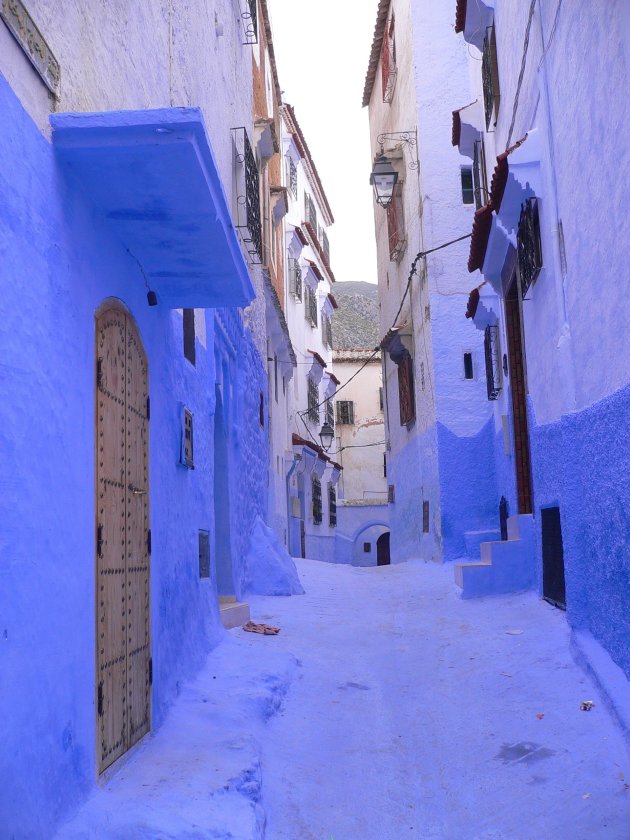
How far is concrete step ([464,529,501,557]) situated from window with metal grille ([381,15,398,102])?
10054mm

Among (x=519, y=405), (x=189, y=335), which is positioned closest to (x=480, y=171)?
(x=519, y=405)

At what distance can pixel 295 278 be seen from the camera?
25.0 m

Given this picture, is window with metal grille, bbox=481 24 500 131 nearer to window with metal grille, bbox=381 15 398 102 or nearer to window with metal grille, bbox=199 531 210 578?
window with metal grille, bbox=199 531 210 578

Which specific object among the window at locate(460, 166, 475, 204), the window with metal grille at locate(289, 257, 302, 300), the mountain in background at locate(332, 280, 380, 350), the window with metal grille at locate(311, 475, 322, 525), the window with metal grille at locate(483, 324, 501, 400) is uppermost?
the mountain in background at locate(332, 280, 380, 350)

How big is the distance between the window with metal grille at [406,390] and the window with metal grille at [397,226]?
7.31 ft

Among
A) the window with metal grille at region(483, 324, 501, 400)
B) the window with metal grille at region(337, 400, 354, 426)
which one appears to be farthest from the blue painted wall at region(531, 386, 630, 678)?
the window with metal grille at region(337, 400, 354, 426)

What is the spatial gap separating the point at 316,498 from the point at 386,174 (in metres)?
13.8

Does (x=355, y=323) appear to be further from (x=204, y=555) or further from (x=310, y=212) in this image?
(x=204, y=555)

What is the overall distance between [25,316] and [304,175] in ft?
86.6

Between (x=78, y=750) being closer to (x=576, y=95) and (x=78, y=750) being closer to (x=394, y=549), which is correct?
(x=576, y=95)

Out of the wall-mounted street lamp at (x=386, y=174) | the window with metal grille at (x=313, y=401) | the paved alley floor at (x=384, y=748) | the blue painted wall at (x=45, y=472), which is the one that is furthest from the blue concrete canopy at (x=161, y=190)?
the window with metal grille at (x=313, y=401)

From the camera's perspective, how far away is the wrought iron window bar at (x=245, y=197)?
34.6 feet

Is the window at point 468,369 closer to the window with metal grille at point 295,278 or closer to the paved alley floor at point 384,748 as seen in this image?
the paved alley floor at point 384,748

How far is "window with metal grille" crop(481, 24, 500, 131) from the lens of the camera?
10.4 m
